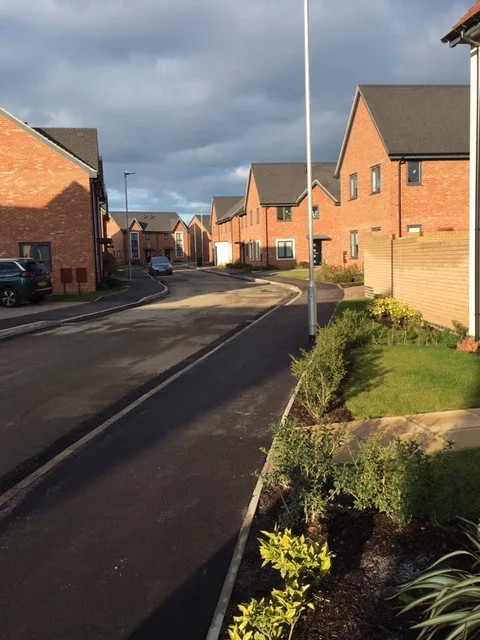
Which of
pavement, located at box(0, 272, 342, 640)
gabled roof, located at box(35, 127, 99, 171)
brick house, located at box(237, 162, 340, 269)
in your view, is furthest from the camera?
brick house, located at box(237, 162, 340, 269)

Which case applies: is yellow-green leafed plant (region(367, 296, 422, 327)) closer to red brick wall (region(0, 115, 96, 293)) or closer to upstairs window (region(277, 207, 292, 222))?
red brick wall (region(0, 115, 96, 293))

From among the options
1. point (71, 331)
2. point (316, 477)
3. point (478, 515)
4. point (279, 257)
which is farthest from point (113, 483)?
point (279, 257)

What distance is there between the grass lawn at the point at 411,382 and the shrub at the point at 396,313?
304cm

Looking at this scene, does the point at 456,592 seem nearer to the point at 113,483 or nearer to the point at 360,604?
the point at 360,604

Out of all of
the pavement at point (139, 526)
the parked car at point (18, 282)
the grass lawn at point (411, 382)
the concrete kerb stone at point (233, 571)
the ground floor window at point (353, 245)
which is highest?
the ground floor window at point (353, 245)

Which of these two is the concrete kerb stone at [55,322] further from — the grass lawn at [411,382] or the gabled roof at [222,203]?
the gabled roof at [222,203]

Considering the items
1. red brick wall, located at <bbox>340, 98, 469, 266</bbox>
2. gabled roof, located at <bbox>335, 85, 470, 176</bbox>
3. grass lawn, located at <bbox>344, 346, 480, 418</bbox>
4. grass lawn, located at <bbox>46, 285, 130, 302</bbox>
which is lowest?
grass lawn, located at <bbox>344, 346, 480, 418</bbox>

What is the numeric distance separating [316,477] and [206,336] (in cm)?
1033

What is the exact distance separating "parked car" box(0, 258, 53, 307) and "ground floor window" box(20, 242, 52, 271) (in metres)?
4.90

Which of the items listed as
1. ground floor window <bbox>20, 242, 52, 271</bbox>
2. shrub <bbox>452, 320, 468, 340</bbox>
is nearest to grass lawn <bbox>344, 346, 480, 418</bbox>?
shrub <bbox>452, 320, 468, 340</bbox>

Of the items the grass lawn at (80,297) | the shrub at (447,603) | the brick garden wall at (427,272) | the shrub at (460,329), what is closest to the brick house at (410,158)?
the brick garden wall at (427,272)

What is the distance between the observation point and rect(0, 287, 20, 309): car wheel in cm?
2209

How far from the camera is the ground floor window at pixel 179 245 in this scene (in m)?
104

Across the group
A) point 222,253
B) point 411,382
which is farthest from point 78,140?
point 222,253
